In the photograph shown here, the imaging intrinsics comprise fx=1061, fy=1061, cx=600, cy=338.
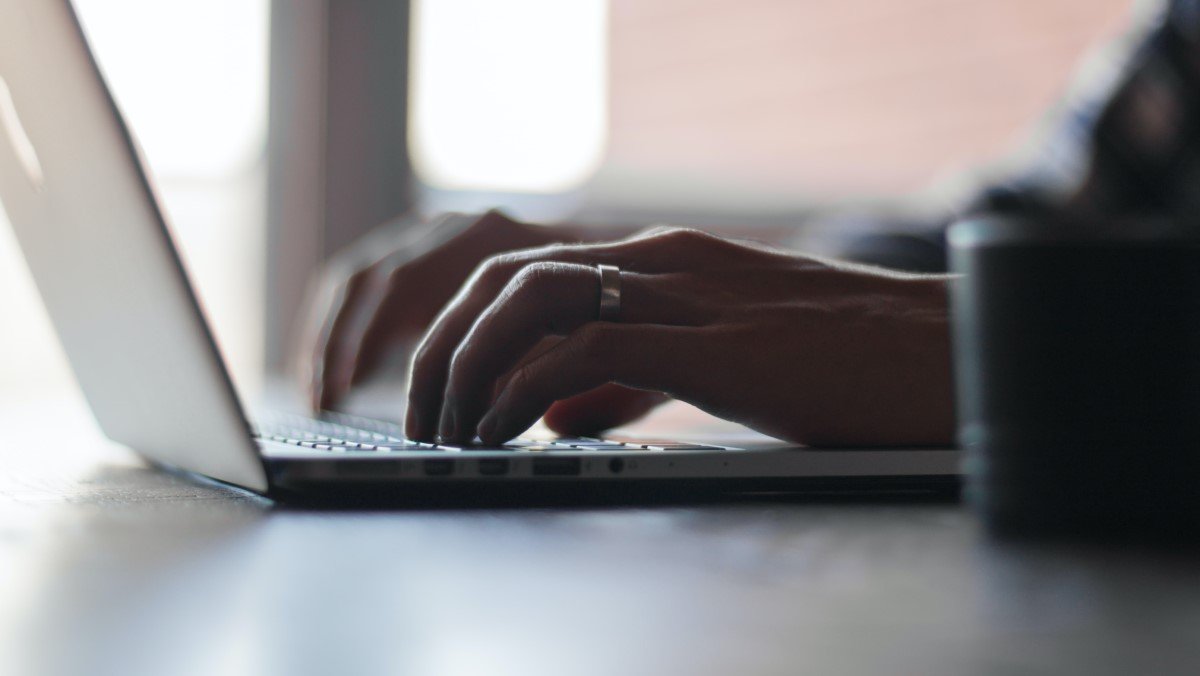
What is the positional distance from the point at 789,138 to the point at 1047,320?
2.96 meters

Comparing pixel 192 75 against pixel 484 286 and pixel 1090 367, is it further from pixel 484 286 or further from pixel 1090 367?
pixel 1090 367

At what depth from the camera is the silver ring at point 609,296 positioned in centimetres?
64

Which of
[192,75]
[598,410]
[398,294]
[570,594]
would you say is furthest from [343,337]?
[192,75]

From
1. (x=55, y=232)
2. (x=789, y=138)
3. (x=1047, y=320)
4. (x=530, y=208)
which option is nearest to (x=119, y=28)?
(x=530, y=208)

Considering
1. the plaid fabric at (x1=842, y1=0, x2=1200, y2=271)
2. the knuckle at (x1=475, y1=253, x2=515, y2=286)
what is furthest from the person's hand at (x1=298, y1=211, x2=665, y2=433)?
the plaid fabric at (x1=842, y1=0, x2=1200, y2=271)

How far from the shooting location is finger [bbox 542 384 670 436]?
75 cm

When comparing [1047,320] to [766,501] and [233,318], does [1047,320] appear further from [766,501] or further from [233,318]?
[233,318]

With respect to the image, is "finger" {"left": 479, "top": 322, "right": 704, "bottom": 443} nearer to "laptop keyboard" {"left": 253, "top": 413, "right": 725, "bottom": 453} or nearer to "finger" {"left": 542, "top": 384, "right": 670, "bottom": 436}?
"laptop keyboard" {"left": 253, "top": 413, "right": 725, "bottom": 453}

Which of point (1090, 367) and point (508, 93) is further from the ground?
point (508, 93)

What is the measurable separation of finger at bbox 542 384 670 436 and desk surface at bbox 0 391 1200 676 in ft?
0.81

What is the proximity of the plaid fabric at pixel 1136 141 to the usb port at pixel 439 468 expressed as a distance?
4.38 ft

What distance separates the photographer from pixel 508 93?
323 centimetres

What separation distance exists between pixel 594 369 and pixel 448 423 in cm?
10

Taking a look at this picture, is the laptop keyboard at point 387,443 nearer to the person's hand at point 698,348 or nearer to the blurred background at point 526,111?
the person's hand at point 698,348
